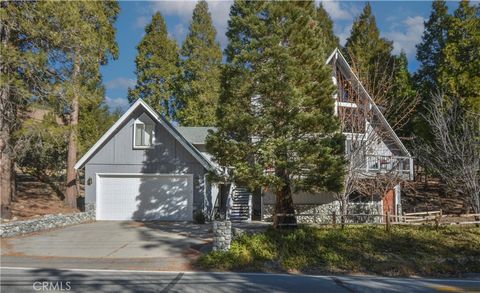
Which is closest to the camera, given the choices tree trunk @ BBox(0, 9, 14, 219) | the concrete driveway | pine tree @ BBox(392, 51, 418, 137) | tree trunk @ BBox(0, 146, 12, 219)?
the concrete driveway

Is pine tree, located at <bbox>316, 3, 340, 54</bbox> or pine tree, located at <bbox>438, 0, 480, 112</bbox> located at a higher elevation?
pine tree, located at <bbox>316, 3, 340, 54</bbox>

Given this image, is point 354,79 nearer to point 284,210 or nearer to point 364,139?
point 364,139

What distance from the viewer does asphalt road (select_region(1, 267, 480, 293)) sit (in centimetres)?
908

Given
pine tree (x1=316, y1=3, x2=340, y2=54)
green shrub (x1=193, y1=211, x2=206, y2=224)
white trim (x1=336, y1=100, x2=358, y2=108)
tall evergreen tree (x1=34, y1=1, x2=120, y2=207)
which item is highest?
pine tree (x1=316, y1=3, x2=340, y2=54)

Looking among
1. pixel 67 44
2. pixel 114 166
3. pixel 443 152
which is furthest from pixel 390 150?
pixel 67 44

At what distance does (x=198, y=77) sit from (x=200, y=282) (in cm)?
2649

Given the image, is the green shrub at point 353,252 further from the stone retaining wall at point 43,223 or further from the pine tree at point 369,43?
the pine tree at point 369,43

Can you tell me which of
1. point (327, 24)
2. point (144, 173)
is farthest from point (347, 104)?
point (327, 24)

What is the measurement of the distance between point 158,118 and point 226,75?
674cm

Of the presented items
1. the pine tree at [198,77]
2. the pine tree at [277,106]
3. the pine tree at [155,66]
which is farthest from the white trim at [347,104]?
the pine tree at [155,66]

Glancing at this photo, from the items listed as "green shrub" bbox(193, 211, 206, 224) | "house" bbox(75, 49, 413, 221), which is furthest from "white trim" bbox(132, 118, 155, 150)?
"green shrub" bbox(193, 211, 206, 224)

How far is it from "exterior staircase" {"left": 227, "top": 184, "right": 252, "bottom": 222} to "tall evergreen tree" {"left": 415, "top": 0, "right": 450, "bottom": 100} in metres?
14.3

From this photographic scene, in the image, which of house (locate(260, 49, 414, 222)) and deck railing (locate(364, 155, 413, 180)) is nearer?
house (locate(260, 49, 414, 222))

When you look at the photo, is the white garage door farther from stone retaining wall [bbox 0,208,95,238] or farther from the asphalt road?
the asphalt road
